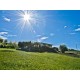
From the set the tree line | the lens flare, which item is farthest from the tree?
the lens flare

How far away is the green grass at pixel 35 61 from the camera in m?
4.65

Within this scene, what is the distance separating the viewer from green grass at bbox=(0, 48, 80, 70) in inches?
183

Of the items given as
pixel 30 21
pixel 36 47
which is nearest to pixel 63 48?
pixel 36 47

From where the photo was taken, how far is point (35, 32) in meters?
4.68

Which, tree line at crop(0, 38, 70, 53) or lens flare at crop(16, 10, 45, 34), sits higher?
lens flare at crop(16, 10, 45, 34)

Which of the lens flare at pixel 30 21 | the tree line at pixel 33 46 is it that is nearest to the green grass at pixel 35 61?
the tree line at pixel 33 46

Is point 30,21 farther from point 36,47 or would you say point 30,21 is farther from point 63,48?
point 63,48

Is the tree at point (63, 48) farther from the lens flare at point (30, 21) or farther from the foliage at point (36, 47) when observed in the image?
the lens flare at point (30, 21)

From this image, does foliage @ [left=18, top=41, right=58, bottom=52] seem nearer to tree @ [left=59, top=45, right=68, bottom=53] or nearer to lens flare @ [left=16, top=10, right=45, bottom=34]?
tree @ [left=59, top=45, right=68, bottom=53]

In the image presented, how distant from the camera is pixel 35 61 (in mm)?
4691

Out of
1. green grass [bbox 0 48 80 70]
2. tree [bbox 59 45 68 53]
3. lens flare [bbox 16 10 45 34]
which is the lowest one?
green grass [bbox 0 48 80 70]

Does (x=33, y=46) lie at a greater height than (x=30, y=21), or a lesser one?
lesser
